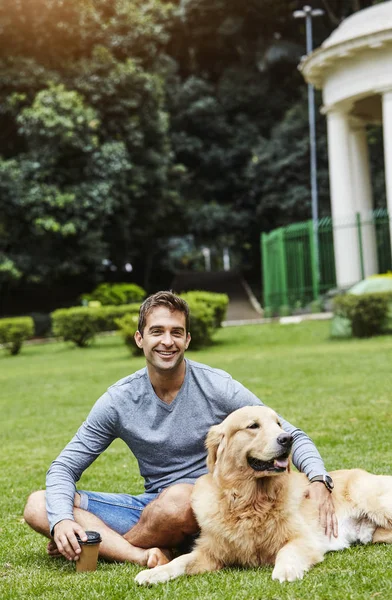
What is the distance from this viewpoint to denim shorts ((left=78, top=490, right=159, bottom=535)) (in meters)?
4.98

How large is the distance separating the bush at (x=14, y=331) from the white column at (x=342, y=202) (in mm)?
9263

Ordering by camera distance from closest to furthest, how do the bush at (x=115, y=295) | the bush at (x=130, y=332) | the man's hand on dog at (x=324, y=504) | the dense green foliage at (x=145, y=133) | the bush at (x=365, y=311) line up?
the man's hand on dog at (x=324, y=504), the bush at (x=365, y=311), the bush at (x=130, y=332), the dense green foliage at (x=145, y=133), the bush at (x=115, y=295)

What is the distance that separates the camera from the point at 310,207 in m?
35.6

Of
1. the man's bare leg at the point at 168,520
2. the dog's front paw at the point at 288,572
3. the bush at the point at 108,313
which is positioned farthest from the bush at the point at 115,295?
the dog's front paw at the point at 288,572

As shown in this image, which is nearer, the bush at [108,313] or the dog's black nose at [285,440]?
the dog's black nose at [285,440]

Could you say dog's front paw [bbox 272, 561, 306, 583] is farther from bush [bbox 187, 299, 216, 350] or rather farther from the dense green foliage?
the dense green foliage

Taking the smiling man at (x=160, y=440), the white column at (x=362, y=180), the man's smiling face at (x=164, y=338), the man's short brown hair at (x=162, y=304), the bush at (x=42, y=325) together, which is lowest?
→ the bush at (x=42, y=325)

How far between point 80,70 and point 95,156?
361 cm

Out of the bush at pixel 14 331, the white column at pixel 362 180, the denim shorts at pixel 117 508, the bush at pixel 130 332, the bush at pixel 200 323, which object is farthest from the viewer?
the white column at pixel 362 180

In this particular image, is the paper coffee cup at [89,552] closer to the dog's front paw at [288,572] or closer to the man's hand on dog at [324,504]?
the dog's front paw at [288,572]

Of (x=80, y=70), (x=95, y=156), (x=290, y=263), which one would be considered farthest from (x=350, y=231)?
(x=80, y=70)

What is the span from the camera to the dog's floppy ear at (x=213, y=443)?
4.43m

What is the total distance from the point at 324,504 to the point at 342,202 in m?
22.1

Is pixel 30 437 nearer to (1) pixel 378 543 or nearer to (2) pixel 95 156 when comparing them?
(1) pixel 378 543
